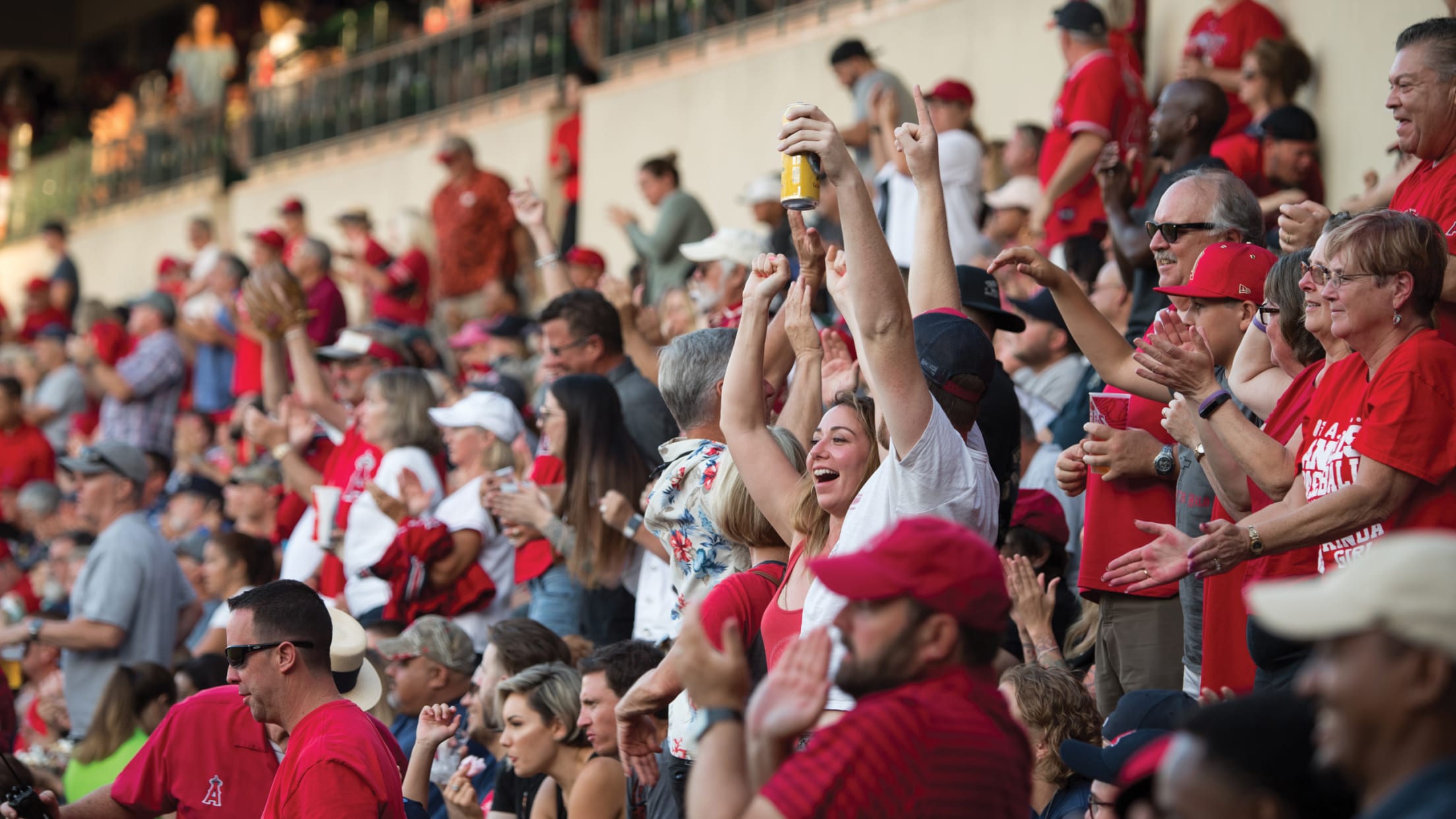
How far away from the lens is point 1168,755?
2.41 metres

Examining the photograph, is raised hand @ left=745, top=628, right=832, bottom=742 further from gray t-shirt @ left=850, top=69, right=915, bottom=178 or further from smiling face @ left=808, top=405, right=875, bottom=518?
gray t-shirt @ left=850, top=69, right=915, bottom=178

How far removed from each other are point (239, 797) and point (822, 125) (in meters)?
2.50

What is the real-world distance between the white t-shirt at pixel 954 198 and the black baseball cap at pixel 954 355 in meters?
3.97

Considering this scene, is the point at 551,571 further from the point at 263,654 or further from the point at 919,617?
the point at 919,617

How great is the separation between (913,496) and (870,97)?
18.1 feet

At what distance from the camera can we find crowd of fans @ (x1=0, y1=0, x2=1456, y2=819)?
105 inches

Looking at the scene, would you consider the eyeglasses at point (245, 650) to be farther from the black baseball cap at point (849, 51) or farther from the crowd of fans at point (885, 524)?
the black baseball cap at point (849, 51)

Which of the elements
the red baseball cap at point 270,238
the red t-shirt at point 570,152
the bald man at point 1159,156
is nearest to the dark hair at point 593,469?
the bald man at point 1159,156

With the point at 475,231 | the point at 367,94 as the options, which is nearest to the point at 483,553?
the point at 475,231

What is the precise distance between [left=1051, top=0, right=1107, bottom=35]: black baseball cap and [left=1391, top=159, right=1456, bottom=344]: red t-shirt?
3.89 m

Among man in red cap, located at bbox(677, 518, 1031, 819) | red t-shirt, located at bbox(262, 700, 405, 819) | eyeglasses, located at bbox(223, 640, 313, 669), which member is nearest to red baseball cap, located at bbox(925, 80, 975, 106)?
eyeglasses, located at bbox(223, 640, 313, 669)

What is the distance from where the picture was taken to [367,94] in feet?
58.5

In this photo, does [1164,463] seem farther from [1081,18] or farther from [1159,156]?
[1081,18]

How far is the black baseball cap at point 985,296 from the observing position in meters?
4.95
